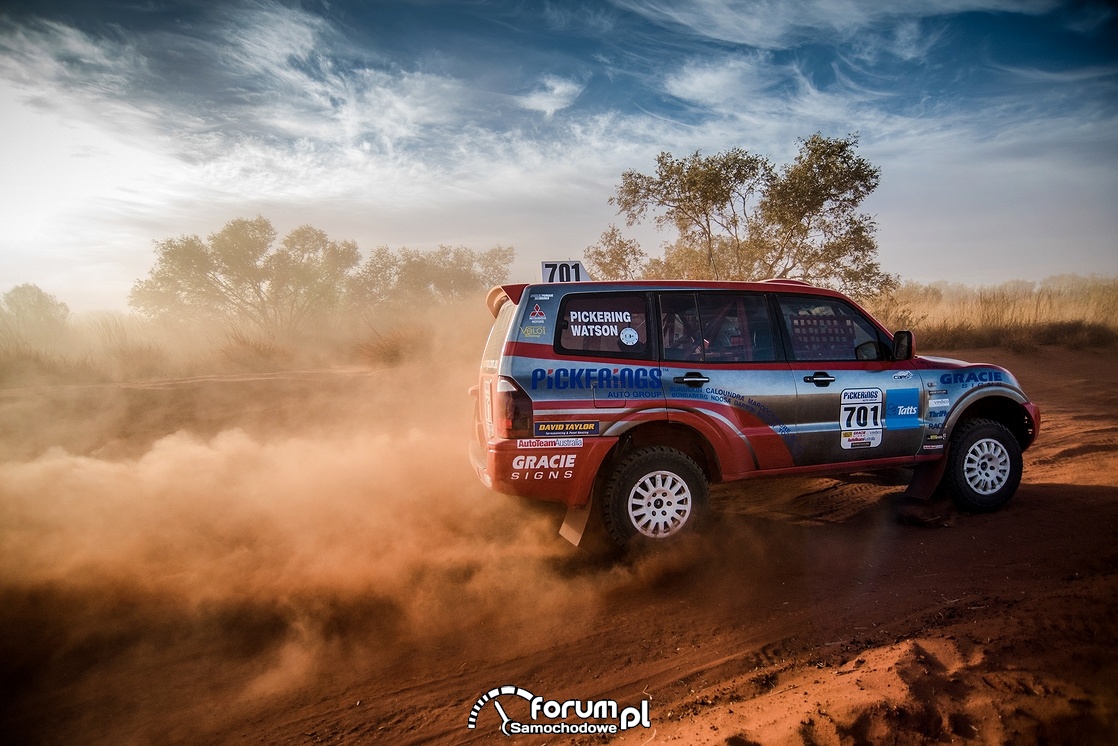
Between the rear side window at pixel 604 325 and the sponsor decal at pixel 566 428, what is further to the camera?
the rear side window at pixel 604 325

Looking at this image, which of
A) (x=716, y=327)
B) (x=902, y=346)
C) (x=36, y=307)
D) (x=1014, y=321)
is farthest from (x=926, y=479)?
(x=36, y=307)

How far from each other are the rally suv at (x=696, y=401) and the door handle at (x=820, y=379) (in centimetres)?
2

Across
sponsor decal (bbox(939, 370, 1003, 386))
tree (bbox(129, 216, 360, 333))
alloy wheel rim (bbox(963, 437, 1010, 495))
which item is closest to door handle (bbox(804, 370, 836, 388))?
sponsor decal (bbox(939, 370, 1003, 386))

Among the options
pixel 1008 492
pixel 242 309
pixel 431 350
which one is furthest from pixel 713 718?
pixel 242 309

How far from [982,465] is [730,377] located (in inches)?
109

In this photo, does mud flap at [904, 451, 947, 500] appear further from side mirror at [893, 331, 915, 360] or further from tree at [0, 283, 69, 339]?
tree at [0, 283, 69, 339]

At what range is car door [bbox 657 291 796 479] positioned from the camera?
4574 mm

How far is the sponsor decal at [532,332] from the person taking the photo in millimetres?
4340

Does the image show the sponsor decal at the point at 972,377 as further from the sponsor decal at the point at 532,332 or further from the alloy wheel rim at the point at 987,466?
the sponsor decal at the point at 532,332

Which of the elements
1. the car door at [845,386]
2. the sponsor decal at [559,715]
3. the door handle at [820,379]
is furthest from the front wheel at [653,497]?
the sponsor decal at [559,715]

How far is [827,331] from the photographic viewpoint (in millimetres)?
5051

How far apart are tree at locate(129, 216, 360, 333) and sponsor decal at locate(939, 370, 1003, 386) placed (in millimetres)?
22922

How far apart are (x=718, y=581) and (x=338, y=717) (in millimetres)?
2641

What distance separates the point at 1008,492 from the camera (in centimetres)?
548
